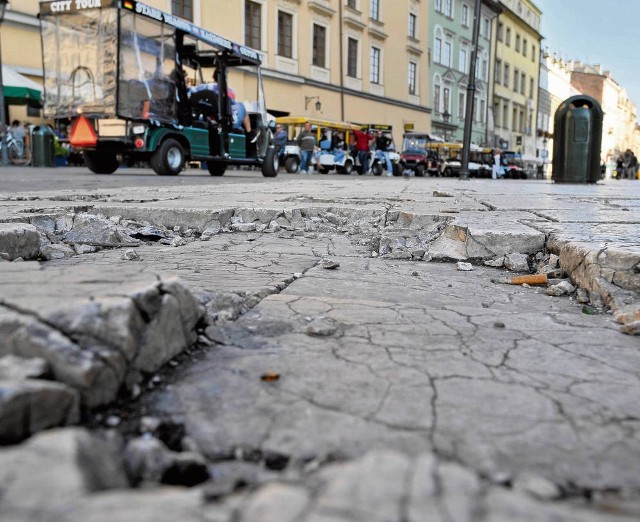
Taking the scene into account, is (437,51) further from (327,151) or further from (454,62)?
(327,151)

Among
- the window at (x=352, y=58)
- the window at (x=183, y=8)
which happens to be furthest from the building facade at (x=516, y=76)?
the window at (x=183, y=8)

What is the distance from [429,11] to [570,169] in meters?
24.6

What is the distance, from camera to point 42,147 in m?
15.0

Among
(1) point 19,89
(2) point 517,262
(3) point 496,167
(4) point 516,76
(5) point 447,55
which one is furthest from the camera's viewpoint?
(4) point 516,76

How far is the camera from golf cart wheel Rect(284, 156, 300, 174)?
18.9 meters

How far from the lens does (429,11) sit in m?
33.4

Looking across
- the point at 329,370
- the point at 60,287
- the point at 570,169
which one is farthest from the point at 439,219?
the point at 570,169

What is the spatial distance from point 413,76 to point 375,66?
13.5 ft

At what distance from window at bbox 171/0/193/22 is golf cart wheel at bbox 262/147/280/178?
887cm

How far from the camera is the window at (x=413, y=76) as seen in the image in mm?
32562

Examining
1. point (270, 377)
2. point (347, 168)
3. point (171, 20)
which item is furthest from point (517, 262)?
point (347, 168)

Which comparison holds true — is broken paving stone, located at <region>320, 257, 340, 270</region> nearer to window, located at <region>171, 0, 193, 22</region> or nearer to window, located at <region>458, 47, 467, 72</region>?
window, located at <region>171, 0, 193, 22</region>

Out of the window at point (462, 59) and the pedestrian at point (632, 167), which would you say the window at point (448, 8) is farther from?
the pedestrian at point (632, 167)

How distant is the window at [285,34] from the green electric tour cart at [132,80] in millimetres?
12893
